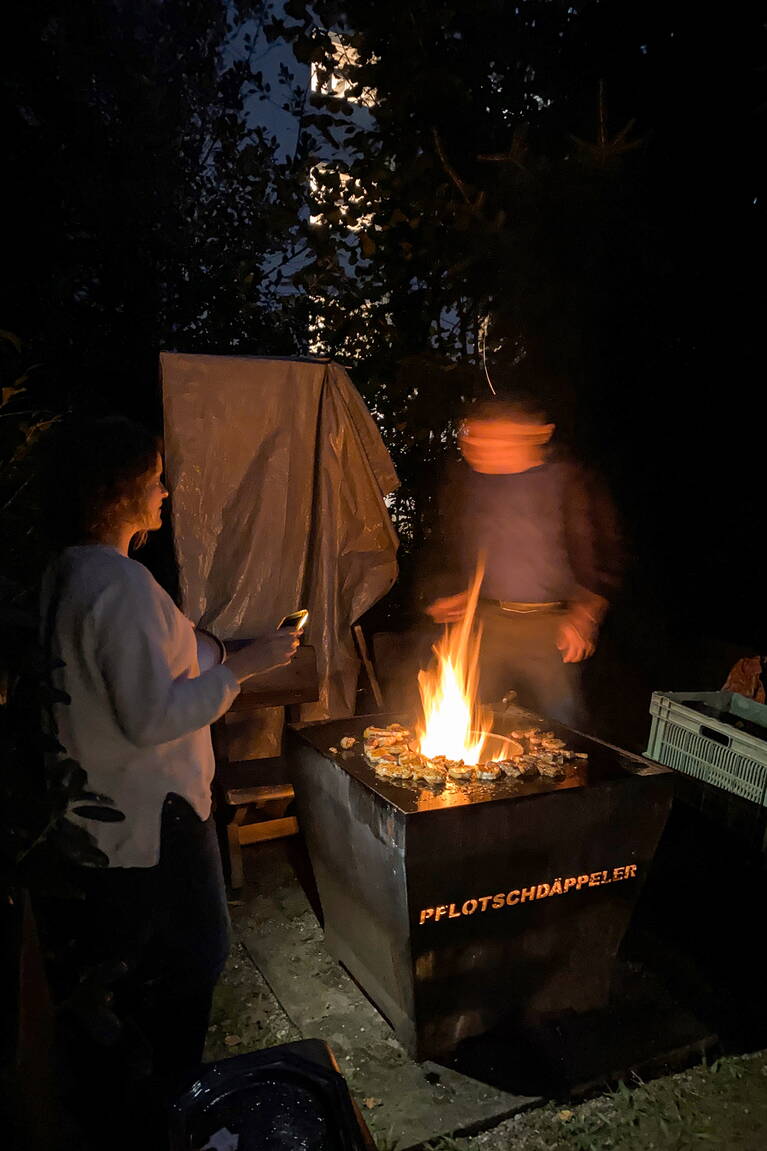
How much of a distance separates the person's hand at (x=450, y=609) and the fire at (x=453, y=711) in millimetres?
595

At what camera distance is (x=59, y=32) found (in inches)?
269

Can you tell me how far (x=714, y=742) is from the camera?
4730 mm

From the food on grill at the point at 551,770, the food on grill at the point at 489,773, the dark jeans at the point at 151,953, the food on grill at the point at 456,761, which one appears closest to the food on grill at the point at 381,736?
the food on grill at the point at 456,761

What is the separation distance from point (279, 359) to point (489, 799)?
3.14 meters

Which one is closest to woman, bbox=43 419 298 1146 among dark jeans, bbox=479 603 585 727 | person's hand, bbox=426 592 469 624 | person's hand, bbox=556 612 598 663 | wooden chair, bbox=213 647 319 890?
wooden chair, bbox=213 647 319 890

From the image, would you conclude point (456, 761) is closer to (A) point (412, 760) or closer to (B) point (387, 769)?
(A) point (412, 760)

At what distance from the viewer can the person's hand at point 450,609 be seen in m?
4.86

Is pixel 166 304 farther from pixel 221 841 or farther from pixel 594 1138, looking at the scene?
pixel 594 1138

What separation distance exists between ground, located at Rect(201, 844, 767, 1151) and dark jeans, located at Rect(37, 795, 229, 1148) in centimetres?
90

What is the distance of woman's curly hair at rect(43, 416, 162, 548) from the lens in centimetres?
235

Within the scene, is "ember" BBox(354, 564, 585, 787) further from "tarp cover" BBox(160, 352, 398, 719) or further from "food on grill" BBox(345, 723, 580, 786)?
"tarp cover" BBox(160, 352, 398, 719)

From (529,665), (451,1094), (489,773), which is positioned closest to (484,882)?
(489,773)

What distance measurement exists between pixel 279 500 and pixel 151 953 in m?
3.15

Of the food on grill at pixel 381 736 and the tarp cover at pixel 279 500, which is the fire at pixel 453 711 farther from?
the tarp cover at pixel 279 500
